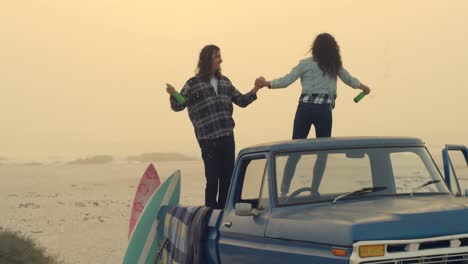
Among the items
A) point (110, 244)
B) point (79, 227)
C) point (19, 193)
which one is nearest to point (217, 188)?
point (110, 244)

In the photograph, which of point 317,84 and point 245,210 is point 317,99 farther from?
point 245,210

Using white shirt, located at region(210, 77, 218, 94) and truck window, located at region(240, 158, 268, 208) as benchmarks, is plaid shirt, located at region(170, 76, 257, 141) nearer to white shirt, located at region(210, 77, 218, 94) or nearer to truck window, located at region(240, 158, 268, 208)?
white shirt, located at region(210, 77, 218, 94)

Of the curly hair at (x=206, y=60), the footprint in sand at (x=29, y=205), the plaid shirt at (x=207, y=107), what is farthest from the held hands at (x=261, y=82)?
the footprint in sand at (x=29, y=205)

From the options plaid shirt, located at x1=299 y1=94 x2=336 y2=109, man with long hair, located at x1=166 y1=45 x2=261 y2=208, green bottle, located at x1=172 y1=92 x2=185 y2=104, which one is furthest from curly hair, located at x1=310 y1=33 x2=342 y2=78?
green bottle, located at x1=172 y1=92 x2=185 y2=104

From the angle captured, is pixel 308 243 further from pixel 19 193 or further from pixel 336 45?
pixel 19 193

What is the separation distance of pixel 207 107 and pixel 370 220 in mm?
4765

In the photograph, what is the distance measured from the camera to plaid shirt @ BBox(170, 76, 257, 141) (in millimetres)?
10445

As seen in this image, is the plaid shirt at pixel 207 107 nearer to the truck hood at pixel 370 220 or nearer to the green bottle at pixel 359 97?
the green bottle at pixel 359 97

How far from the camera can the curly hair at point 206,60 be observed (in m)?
10.6

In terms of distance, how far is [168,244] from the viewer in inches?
394

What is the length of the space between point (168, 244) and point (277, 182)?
2.97 metres

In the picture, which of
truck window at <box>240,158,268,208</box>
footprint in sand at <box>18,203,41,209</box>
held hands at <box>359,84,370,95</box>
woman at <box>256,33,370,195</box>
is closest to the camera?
truck window at <box>240,158,268,208</box>

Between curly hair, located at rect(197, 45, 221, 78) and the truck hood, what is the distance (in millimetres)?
3790

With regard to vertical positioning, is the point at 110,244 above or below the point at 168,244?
below
